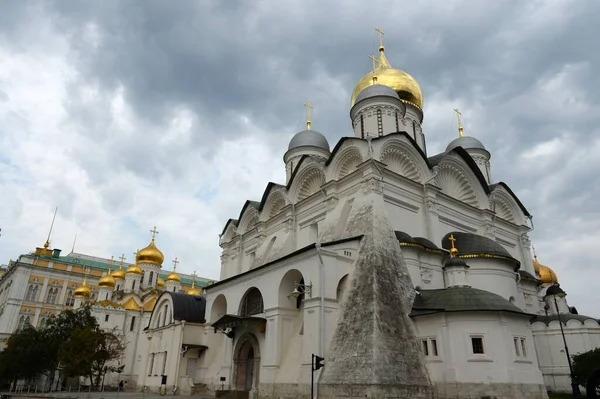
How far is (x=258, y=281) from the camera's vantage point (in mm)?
18734

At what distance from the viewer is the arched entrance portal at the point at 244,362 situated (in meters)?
18.3

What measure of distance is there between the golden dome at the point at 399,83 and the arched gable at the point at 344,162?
859 cm

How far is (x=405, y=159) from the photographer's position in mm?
20781

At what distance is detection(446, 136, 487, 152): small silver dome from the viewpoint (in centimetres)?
2927

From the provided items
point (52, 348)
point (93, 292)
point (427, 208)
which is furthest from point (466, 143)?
point (93, 292)

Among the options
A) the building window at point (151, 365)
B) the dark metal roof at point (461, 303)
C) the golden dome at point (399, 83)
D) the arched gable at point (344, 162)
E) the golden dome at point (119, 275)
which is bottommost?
the building window at point (151, 365)

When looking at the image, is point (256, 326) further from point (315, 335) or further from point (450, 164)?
point (450, 164)

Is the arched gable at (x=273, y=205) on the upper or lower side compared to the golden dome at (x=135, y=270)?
upper

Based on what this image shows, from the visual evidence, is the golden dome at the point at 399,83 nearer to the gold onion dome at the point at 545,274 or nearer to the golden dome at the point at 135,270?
the gold onion dome at the point at 545,274

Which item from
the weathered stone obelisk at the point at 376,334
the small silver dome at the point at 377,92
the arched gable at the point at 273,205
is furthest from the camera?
the arched gable at the point at 273,205

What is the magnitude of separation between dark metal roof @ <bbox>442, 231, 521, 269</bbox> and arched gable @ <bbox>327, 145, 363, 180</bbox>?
5.68m

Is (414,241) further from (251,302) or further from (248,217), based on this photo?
(248,217)

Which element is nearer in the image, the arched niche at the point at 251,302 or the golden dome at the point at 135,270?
the arched niche at the point at 251,302

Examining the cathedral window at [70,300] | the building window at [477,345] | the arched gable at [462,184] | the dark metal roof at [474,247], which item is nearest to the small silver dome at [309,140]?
the arched gable at [462,184]
